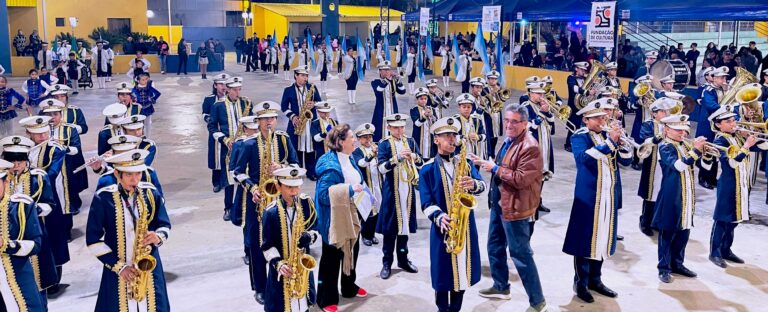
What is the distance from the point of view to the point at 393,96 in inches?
544

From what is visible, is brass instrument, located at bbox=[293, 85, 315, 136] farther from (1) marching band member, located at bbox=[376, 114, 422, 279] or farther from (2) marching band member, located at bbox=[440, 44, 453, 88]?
(2) marching band member, located at bbox=[440, 44, 453, 88]

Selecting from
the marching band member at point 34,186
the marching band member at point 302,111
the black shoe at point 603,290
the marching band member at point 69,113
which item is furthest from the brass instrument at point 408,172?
the marching band member at point 69,113

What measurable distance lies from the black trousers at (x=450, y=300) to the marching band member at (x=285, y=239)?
134cm

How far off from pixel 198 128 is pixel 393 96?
6.14 m

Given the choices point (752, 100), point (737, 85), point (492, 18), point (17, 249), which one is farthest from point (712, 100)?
point (492, 18)

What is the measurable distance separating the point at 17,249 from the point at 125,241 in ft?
2.16

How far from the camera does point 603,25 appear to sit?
54.8 ft

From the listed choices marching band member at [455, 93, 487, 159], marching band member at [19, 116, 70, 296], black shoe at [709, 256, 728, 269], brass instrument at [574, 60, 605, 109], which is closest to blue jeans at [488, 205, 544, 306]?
black shoe at [709, 256, 728, 269]

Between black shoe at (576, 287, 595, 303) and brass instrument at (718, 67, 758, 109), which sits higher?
brass instrument at (718, 67, 758, 109)

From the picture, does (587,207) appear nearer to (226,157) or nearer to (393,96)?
(226,157)

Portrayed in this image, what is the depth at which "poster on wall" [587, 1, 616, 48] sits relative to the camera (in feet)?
53.6

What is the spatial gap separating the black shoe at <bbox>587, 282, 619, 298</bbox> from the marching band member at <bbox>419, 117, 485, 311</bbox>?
5.11ft

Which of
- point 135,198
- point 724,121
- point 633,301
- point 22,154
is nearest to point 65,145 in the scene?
point 22,154

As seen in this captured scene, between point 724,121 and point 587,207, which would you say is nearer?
point 587,207
